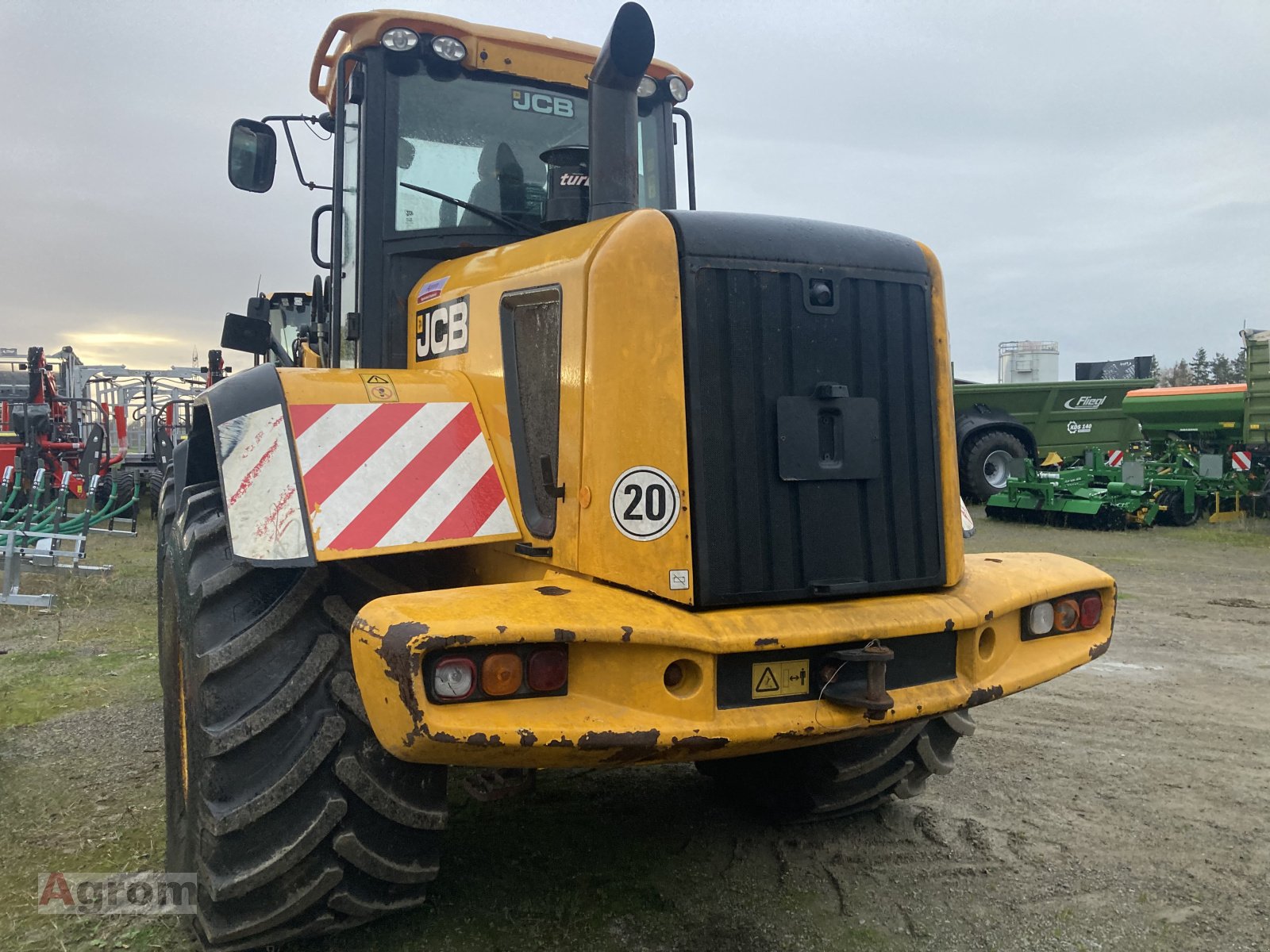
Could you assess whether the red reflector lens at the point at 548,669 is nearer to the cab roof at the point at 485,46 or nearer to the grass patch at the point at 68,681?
the cab roof at the point at 485,46

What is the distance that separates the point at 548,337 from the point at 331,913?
1581 millimetres

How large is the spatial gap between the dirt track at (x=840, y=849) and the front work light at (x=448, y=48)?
2.71 meters

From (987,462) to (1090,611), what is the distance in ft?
42.2

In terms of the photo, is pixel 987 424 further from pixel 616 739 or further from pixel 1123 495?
pixel 616 739

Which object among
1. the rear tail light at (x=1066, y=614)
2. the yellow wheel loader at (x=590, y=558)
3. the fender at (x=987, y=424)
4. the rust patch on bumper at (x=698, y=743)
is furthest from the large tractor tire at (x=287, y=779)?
the fender at (x=987, y=424)

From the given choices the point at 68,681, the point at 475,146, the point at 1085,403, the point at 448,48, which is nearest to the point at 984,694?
the point at 475,146

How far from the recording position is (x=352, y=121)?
367cm

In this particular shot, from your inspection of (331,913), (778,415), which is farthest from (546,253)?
(331,913)

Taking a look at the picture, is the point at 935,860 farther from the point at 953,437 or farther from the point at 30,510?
the point at 30,510

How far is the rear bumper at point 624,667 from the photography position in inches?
84.7

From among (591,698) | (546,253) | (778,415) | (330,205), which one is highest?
(330,205)

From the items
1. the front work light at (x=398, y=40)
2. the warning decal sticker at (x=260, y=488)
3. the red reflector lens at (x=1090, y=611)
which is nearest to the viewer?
the warning decal sticker at (x=260, y=488)

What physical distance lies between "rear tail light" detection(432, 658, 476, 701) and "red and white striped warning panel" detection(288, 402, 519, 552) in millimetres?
538

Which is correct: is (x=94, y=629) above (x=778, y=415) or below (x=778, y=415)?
below
